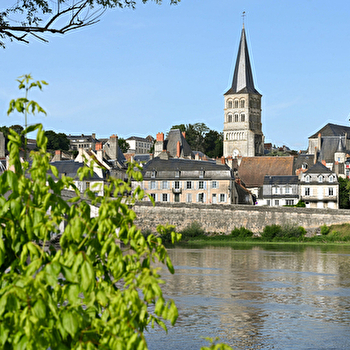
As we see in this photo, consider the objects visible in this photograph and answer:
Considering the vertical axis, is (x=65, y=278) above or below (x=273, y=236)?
above

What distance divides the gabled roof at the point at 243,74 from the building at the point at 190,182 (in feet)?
163

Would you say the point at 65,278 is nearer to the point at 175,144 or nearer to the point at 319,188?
the point at 319,188

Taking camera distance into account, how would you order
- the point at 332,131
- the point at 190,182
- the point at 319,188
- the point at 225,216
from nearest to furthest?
1. the point at 225,216
2. the point at 190,182
3. the point at 319,188
4. the point at 332,131

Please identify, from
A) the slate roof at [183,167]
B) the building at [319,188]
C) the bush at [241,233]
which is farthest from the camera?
the building at [319,188]

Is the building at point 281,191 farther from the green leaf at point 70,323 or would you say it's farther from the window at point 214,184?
the green leaf at point 70,323

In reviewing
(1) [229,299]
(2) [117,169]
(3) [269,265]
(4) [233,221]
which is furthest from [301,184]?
(1) [229,299]

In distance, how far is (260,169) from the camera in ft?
257

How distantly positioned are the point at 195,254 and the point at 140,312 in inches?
1434

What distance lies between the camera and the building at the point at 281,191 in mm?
64500

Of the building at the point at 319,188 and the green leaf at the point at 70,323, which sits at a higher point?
the building at the point at 319,188

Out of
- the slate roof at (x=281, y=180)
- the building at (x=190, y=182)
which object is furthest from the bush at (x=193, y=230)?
the slate roof at (x=281, y=180)

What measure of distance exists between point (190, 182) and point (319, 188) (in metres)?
13.5

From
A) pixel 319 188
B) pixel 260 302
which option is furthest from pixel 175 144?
pixel 260 302

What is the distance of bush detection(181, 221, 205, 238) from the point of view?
5622 cm
